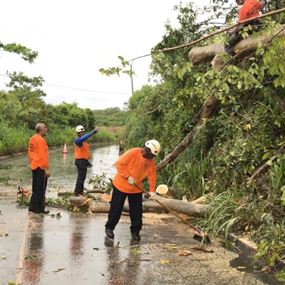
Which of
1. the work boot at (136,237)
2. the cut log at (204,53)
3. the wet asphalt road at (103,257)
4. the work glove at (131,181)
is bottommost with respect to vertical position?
the wet asphalt road at (103,257)

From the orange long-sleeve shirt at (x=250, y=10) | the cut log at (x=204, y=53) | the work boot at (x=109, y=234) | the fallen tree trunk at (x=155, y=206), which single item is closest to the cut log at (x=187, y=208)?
the fallen tree trunk at (x=155, y=206)

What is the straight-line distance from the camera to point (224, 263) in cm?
723

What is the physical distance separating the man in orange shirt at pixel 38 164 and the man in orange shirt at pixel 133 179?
9.24 feet

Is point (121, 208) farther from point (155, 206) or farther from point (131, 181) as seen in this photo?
point (155, 206)

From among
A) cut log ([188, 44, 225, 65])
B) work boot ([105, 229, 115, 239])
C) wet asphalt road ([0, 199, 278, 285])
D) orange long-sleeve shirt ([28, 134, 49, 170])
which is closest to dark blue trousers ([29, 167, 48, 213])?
orange long-sleeve shirt ([28, 134, 49, 170])

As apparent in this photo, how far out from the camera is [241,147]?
9883mm

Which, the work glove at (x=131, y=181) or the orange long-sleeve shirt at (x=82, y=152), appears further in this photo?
the orange long-sleeve shirt at (x=82, y=152)

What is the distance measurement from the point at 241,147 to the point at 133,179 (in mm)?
2534

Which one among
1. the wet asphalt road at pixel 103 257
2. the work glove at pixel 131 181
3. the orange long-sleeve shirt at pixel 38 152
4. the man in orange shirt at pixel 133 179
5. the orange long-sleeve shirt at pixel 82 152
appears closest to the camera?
the wet asphalt road at pixel 103 257

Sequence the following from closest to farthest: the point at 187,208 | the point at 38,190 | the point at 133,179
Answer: the point at 133,179, the point at 187,208, the point at 38,190

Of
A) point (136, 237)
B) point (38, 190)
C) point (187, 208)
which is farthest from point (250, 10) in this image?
point (38, 190)

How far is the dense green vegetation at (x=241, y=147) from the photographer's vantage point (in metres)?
6.11

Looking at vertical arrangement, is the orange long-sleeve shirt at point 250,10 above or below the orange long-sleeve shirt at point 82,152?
above

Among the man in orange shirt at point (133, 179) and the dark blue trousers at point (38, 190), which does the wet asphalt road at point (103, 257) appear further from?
the dark blue trousers at point (38, 190)
